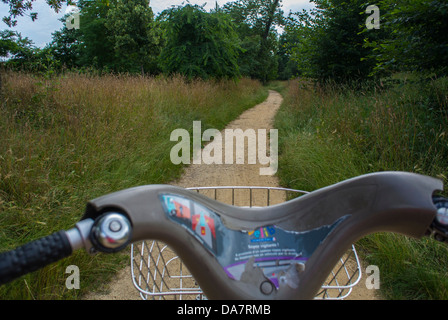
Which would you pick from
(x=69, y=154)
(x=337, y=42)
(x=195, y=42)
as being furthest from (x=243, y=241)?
(x=195, y=42)

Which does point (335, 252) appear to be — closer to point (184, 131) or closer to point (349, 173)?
point (349, 173)

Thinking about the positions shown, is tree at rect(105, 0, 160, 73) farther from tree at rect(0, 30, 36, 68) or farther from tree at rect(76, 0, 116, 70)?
tree at rect(0, 30, 36, 68)

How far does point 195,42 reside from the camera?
10.7m

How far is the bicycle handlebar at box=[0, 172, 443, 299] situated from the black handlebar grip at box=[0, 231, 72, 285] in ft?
0.31

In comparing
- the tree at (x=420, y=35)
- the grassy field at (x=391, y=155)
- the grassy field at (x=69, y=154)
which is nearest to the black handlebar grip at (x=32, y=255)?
the grassy field at (x=69, y=154)

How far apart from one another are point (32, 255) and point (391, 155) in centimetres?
372

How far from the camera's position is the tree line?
406cm

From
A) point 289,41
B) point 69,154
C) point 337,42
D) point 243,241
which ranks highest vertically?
point 289,41

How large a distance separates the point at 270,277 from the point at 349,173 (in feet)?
10.2

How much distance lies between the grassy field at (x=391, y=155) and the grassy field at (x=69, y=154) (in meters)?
2.20

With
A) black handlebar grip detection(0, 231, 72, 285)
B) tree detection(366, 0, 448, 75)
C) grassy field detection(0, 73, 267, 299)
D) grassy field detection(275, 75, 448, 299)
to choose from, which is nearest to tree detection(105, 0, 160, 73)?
grassy field detection(0, 73, 267, 299)

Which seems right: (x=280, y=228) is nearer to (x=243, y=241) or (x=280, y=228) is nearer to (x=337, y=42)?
(x=243, y=241)
